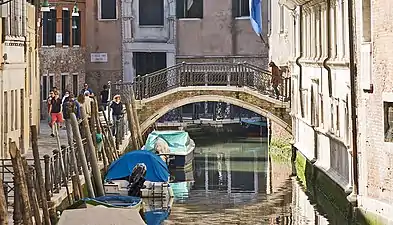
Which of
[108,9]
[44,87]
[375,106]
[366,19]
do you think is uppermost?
[108,9]

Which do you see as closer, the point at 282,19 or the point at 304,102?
the point at 304,102

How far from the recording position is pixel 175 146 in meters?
18.7

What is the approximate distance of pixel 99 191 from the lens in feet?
39.0

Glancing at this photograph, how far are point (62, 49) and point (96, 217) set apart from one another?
47.0 feet

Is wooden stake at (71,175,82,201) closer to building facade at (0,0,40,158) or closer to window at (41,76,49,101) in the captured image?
building facade at (0,0,40,158)

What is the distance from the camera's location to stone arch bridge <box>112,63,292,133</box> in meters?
18.9

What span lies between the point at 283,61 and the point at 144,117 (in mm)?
3067

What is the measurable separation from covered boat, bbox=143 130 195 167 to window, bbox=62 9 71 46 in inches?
181

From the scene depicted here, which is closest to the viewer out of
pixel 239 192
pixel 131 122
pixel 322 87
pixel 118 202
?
pixel 118 202

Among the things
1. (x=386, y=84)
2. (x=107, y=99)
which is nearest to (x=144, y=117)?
(x=107, y=99)

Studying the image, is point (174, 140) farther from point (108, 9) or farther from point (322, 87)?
point (108, 9)

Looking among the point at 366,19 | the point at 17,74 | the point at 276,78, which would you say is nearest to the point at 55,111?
the point at 17,74

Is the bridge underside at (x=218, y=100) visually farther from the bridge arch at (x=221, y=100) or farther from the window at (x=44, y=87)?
the window at (x=44, y=87)

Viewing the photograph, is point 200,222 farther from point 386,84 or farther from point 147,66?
point 147,66
